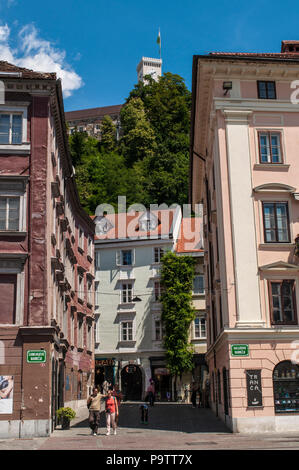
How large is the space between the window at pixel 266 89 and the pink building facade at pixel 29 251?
8711mm

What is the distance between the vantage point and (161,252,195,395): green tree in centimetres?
4700

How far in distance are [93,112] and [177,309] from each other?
106143mm

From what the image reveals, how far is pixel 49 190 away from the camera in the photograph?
2458cm

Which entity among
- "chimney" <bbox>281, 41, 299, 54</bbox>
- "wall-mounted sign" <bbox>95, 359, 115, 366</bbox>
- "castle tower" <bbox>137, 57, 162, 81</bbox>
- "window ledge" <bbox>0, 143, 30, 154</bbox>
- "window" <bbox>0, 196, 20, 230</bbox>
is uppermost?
"castle tower" <bbox>137, 57, 162, 81</bbox>

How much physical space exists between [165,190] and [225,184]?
4654 centimetres

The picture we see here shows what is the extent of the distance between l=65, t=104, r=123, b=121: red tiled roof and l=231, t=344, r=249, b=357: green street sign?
124 meters

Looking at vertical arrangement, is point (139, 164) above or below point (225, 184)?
above

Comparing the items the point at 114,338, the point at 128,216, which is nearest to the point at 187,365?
the point at 114,338

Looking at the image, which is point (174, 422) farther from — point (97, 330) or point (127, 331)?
point (97, 330)

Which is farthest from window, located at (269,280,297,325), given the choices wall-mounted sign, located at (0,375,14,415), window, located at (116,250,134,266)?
window, located at (116,250,134,266)

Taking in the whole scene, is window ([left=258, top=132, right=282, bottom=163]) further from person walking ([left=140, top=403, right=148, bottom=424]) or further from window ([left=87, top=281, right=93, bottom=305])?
window ([left=87, top=281, right=93, bottom=305])

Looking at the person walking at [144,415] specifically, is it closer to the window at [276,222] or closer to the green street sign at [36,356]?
the green street sign at [36,356]

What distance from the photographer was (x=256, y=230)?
24.2 m

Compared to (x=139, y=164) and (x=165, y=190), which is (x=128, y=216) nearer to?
(x=165, y=190)
